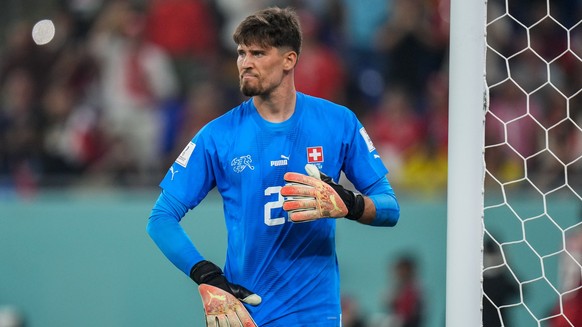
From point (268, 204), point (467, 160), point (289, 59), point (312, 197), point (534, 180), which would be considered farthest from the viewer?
point (534, 180)

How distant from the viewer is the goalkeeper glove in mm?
4219

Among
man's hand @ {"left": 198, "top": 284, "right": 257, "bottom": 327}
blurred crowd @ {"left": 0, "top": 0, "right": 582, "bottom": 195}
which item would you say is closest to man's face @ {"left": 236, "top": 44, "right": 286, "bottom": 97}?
man's hand @ {"left": 198, "top": 284, "right": 257, "bottom": 327}

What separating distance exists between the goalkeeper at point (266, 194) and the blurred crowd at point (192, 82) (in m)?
4.45

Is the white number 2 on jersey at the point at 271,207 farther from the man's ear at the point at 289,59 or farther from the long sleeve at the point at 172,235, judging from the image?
the man's ear at the point at 289,59

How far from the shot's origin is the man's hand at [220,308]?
416 centimetres

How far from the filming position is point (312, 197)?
413 cm

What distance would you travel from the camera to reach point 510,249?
897 centimetres

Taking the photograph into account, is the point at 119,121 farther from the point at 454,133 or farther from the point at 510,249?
the point at 454,133

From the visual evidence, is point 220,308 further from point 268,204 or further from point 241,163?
point 241,163

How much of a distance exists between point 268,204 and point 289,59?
0.65m

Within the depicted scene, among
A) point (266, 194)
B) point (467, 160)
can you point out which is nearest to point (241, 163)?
point (266, 194)

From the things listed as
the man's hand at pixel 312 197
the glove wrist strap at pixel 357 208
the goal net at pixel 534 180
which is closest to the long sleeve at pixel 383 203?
the glove wrist strap at pixel 357 208

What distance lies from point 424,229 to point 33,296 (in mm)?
3477

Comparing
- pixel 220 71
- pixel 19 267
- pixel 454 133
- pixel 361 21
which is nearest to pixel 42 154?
pixel 19 267
